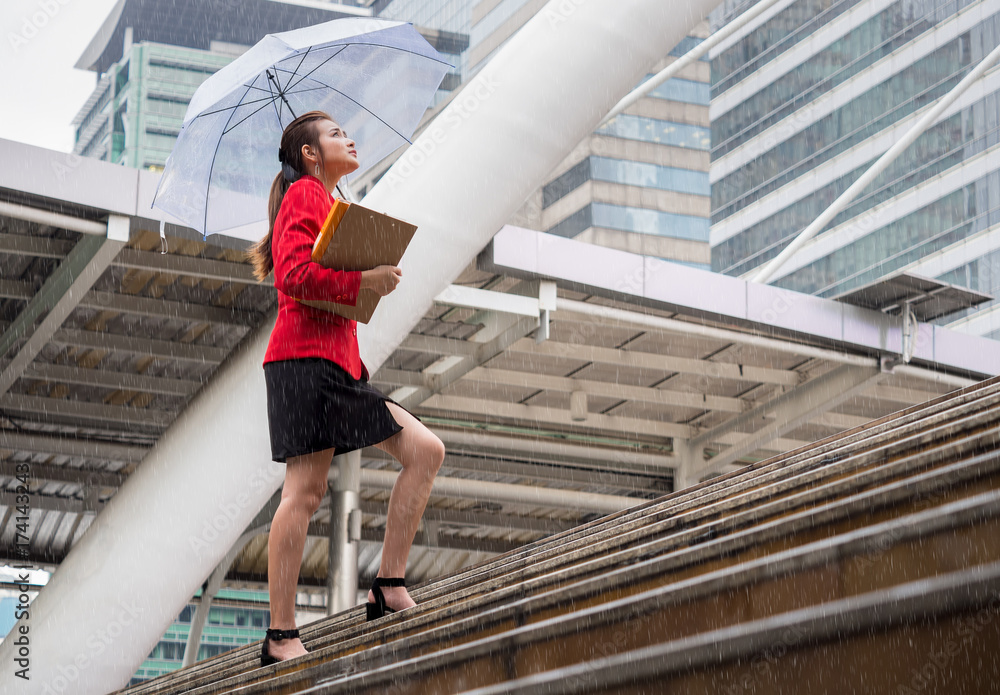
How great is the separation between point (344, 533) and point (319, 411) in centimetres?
695

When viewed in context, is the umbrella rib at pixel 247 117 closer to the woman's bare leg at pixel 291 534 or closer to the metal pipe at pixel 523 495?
the woman's bare leg at pixel 291 534

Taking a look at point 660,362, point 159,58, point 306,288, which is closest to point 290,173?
point 306,288

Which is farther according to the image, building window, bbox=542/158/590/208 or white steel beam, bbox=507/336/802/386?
building window, bbox=542/158/590/208

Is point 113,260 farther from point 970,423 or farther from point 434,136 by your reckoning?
point 970,423

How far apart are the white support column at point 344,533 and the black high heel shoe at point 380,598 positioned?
645cm

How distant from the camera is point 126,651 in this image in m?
7.71

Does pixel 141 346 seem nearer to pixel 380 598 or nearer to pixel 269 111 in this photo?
pixel 269 111

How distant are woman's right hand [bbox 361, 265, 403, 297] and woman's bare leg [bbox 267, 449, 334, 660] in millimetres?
594

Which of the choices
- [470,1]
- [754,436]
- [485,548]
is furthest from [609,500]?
[470,1]

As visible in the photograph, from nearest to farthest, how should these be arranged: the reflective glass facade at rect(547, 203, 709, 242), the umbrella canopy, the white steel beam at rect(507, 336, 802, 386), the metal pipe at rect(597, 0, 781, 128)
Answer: the umbrella canopy < the metal pipe at rect(597, 0, 781, 128) < the white steel beam at rect(507, 336, 802, 386) < the reflective glass facade at rect(547, 203, 709, 242)

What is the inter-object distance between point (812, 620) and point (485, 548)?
16.3m

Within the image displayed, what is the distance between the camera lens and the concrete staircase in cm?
212

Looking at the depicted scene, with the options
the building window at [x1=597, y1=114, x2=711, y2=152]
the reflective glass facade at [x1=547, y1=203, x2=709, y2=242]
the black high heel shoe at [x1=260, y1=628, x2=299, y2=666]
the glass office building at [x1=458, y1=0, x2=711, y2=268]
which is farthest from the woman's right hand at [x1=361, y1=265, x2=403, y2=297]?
the building window at [x1=597, y1=114, x2=711, y2=152]

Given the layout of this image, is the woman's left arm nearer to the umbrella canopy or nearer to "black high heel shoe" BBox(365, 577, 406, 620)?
"black high heel shoe" BBox(365, 577, 406, 620)
